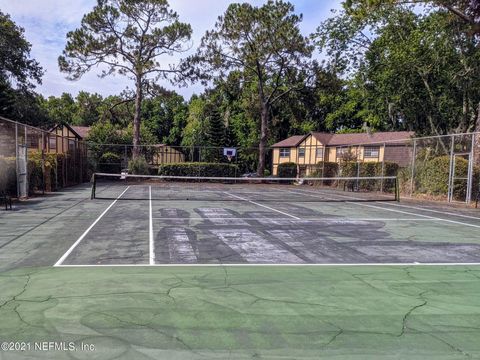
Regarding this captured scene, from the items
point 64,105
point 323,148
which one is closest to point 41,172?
point 323,148

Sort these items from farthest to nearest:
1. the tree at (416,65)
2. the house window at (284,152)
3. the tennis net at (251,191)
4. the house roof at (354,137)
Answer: the house window at (284,152)
the house roof at (354,137)
the tree at (416,65)
the tennis net at (251,191)

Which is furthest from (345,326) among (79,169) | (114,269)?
(79,169)

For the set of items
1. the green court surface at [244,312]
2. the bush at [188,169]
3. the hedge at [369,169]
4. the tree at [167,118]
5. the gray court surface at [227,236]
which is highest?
the tree at [167,118]

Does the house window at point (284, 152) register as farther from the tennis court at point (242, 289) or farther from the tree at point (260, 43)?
the tennis court at point (242, 289)

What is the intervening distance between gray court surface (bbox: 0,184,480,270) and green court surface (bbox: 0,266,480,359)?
0.92m

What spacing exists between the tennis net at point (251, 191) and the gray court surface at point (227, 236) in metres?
4.63

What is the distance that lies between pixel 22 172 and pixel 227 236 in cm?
1155

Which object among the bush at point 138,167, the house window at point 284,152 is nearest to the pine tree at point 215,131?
the house window at point 284,152

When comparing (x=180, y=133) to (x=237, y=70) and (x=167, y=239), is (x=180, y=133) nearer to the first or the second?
(x=237, y=70)

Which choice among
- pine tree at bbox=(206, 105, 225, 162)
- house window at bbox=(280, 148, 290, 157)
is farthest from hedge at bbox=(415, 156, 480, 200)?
pine tree at bbox=(206, 105, 225, 162)

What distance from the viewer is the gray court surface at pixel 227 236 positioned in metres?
7.85

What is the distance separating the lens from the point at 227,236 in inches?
395

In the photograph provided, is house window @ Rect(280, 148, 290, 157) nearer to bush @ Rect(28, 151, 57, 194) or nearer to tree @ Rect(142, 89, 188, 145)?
tree @ Rect(142, 89, 188, 145)

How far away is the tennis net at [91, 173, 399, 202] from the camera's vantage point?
68.3ft
